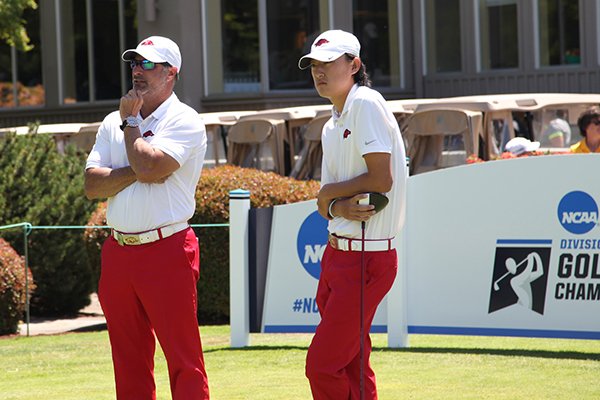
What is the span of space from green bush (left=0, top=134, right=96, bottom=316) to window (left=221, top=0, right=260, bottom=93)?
9332mm

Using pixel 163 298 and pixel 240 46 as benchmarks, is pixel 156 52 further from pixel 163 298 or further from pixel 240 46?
pixel 240 46

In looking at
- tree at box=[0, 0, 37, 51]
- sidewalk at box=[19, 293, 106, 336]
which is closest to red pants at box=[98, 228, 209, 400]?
sidewalk at box=[19, 293, 106, 336]

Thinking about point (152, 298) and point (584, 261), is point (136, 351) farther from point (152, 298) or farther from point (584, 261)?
point (584, 261)

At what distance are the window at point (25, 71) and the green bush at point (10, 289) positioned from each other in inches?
612

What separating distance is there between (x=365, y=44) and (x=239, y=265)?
15.6 m

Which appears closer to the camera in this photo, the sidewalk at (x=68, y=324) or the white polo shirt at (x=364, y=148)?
the white polo shirt at (x=364, y=148)

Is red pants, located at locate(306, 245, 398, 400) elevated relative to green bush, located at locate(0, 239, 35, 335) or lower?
elevated

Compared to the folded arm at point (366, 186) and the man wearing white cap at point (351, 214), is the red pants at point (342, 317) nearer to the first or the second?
the man wearing white cap at point (351, 214)

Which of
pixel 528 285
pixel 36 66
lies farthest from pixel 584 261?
pixel 36 66

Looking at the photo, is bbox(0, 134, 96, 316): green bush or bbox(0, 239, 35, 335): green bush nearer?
bbox(0, 239, 35, 335): green bush

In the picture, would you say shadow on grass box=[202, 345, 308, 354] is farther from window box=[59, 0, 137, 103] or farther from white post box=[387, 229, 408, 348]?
window box=[59, 0, 137, 103]

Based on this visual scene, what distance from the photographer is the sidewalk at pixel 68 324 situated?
13.2 metres

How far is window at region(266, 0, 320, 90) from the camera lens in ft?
78.1

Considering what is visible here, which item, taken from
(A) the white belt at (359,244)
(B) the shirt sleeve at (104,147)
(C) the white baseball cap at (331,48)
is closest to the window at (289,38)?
(B) the shirt sleeve at (104,147)
